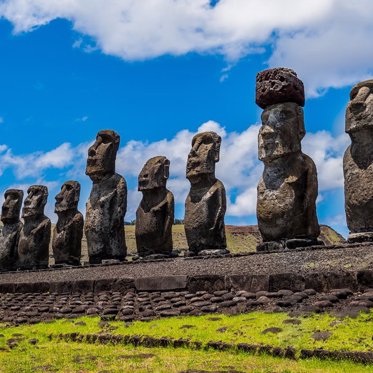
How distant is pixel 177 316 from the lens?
25.3 feet

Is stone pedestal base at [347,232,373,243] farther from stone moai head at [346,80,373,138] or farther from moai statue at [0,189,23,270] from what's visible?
moai statue at [0,189,23,270]

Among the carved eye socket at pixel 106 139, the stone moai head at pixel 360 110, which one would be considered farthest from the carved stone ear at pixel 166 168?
the stone moai head at pixel 360 110

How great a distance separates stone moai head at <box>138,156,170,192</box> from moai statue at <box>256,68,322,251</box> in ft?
11.0

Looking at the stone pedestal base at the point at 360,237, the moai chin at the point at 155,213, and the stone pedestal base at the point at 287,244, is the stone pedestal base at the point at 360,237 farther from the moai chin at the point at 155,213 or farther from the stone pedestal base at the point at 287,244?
the moai chin at the point at 155,213

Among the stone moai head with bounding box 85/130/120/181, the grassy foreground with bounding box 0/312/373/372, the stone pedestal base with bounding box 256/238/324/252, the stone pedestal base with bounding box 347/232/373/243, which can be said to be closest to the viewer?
the grassy foreground with bounding box 0/312/373/372

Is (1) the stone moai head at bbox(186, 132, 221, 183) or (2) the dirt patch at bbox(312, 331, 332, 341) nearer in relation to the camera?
(2) the dirt patch at bbox(312, 331, 332, 341)

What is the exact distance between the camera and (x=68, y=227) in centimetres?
1648

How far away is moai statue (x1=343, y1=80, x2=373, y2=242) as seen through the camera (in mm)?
10086

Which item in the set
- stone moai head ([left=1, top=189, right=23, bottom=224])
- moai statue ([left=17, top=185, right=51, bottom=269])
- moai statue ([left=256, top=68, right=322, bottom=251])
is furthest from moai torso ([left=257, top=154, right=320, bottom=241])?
stone moai head ([left=1, top=189, right=23, bottom=224])

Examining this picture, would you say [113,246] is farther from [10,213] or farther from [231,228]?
[231,228]

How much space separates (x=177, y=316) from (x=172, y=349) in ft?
4.60

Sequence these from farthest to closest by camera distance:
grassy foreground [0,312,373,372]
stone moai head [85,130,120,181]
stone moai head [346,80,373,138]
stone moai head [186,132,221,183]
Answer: stone moai head [85,130,120,181], stone moai head [186,132,221,183], stone moai head [346,80,373,138], grassy foreground [0,312,373,372]

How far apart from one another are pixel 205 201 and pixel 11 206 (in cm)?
846

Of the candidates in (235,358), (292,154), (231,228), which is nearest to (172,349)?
(235,358)
